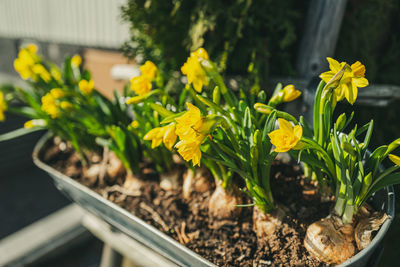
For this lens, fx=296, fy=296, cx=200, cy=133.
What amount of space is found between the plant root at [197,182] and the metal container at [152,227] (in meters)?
0.20

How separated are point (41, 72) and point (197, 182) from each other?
814 millimetres

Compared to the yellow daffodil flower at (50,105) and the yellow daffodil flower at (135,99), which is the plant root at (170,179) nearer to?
the yellow daffodil flower at (135,99)

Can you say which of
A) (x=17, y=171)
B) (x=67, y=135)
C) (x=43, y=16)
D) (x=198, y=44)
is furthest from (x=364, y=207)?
(x=43, y=16)

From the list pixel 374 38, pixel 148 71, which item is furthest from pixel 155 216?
pixel 374 38

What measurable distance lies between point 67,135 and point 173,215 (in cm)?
66

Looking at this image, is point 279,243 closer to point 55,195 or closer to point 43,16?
point 55,195

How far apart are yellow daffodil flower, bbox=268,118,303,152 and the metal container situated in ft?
0.76

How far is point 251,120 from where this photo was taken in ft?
2.40

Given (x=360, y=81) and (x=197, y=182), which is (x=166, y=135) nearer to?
(x=197, y=182)

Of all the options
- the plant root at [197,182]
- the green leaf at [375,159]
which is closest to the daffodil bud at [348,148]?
the green leaf at [375,159]

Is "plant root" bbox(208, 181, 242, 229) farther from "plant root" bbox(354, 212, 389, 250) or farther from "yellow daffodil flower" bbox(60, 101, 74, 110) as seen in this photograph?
"yellow daffodil flower" bbox(60, 101, 74, 110)

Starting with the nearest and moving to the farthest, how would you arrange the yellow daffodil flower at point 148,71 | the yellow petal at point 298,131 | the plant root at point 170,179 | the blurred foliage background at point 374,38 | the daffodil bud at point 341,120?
the yellow petal at point 298,131 → the daffodil bud at point 341,120 → the yellow daffodil flower at point 148,71 → the plant root at point 170,179 → the blurred foliage background at point 374,38

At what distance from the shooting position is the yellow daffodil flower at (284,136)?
21.6 inches

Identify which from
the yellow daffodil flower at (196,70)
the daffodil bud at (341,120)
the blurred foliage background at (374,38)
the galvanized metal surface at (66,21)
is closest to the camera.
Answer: the daffodil bud at (341,120)
